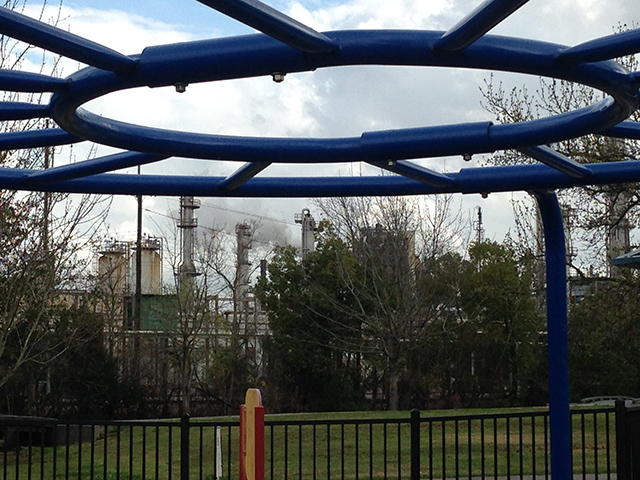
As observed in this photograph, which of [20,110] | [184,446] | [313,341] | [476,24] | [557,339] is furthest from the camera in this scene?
[313,341]

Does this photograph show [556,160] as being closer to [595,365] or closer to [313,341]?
[313,341]

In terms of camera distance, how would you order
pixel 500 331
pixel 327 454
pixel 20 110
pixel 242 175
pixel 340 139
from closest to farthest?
pixel 20 110, pixel 340 139, pixel 242 175, pixel 327 454, pixel 500 331

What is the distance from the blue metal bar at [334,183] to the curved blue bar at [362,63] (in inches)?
50.3

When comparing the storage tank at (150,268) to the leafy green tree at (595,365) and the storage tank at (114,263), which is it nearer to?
the storage tank at (114,263)

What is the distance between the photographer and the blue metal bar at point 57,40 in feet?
9.91

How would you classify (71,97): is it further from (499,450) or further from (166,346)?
(166,346)

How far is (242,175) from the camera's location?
5527mm

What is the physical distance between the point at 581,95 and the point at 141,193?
1297 cm

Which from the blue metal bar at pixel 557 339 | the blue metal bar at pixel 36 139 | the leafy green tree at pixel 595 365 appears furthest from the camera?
the leafy green tree at pixel 595 365

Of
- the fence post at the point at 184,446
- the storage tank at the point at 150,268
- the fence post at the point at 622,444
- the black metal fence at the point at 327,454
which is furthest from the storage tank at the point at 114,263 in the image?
the fence post at the point at 622,444

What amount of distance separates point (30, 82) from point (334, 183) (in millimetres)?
2842

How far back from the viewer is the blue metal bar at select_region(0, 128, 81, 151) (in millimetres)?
5070

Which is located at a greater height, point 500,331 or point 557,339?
point 557,339

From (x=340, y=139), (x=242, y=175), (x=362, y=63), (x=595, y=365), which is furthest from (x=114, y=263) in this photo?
(x=362, y=63)
